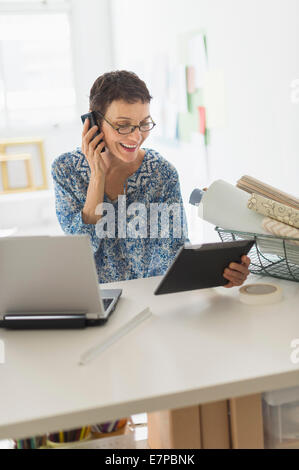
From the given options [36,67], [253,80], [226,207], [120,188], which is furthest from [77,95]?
[226,207]

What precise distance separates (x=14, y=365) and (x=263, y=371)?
0.43m

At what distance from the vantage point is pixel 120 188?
5.78 feet

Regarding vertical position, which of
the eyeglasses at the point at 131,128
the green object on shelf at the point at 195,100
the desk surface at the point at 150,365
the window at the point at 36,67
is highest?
the window at the point at 36,67

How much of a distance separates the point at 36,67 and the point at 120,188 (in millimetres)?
4903

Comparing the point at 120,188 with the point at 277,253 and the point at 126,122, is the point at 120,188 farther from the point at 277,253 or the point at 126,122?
the point at 277,253

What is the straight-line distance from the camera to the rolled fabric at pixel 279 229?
1.24m

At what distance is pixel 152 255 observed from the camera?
176cm

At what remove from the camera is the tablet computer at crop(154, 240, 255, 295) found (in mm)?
1114

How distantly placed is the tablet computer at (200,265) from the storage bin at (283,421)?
0.99ft

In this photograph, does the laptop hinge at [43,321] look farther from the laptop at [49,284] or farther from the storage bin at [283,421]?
the storage bin at [283,421]

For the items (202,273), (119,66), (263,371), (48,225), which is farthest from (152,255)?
(119,66)

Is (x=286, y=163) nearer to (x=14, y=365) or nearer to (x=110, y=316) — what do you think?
(x=110, y=316)

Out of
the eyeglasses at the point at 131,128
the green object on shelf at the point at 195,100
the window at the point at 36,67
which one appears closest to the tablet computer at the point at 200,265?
the eyeglasses at the point at 131,128

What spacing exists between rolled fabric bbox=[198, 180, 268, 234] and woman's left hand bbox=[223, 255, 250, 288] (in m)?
0.10
